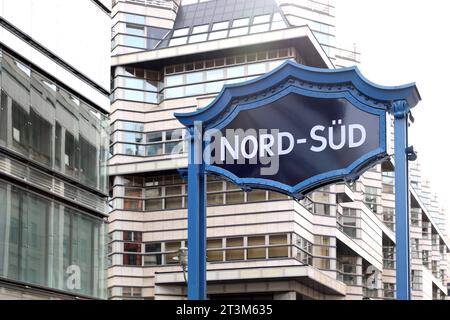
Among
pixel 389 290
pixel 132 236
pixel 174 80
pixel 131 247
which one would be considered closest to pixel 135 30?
pixel 174 80

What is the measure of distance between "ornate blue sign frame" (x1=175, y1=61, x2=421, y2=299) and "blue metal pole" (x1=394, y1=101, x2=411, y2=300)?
0.06 feet

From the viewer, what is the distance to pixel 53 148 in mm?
20234

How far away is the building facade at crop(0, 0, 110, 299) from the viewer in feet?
58.3

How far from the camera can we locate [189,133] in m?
19.0

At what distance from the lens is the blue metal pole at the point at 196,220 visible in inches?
697

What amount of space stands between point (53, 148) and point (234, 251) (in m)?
33.4

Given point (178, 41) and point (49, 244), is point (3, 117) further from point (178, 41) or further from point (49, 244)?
point (178, 41)

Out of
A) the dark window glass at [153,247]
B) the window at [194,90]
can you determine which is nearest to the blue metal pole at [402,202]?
the window at [194,90]

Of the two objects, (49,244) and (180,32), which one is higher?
(180,32)

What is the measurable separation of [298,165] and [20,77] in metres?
6.31

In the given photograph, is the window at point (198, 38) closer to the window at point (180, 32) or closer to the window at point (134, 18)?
the window at point (180, 32)

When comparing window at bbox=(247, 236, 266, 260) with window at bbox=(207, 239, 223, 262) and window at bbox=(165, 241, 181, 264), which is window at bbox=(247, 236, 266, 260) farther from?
window at bbox=(165, 241, 181, 264)

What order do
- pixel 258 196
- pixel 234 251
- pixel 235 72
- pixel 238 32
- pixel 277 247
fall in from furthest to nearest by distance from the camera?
pixel 238 32
pixel 235 72
pixel 234 251
pixel 258 196
pixel 277 247
